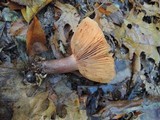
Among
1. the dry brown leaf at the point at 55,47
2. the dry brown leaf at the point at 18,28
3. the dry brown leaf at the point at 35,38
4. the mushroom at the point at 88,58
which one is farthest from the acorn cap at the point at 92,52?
the dry brown leaf at the point at 18,28

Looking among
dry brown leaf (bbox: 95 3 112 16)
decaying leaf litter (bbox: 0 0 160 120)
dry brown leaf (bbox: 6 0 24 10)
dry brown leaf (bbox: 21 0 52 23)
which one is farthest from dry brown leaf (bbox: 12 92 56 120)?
dry brown leaf (bbox: 95 3 112 16)

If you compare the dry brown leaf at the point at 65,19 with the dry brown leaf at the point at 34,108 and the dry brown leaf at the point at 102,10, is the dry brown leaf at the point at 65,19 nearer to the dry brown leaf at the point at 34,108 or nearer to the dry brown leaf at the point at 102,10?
the dry brown leaf at the point at 102,10

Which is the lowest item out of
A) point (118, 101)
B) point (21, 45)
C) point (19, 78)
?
point (118, 101)

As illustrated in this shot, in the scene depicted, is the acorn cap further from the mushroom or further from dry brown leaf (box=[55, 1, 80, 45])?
dry brown leaf (box=[55, 1, 80, 45])

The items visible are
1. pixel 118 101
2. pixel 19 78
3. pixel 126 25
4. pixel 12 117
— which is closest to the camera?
pixel 12 117

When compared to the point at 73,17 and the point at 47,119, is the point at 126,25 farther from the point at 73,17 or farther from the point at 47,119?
the point at 47,119

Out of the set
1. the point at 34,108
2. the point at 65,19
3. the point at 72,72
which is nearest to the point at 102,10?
the point at 65,19

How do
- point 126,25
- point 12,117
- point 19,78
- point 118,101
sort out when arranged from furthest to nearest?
point 126,25 < point 118,101 < point 19,78 < point 12,117

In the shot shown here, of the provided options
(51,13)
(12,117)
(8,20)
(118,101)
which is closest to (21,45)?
(8,20)
